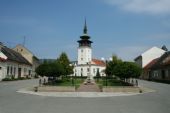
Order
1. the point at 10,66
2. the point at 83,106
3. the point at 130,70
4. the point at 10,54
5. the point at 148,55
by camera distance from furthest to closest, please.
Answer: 1. the point at 148,55
2. the point at 10,54
3. the point at 10,66
4. the point at 130,70
5. the point at 83,106

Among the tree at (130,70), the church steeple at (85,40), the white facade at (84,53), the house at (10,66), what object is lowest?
the tree at (130,70)

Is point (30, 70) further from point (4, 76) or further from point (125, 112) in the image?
point (125, 112)

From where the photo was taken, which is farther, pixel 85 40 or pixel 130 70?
pixel 85 40

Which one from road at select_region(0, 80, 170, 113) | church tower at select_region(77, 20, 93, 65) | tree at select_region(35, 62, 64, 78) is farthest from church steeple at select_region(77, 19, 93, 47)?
road at select_region(0, 80, 170, 113)

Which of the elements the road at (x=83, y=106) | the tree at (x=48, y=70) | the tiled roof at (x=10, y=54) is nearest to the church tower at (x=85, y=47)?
the tiled roof at (x=10, y=54)

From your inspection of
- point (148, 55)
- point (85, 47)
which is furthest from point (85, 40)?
point (148, 55)

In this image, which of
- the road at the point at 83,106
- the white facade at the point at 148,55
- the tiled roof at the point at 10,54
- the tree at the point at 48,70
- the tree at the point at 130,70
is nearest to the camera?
the road at the point at 83,106

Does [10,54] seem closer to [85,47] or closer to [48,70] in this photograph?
[48,70]

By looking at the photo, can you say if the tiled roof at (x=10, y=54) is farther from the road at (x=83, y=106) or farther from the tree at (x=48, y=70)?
the road at (x=83, y=106)

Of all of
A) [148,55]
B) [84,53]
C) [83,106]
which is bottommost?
[83,106]

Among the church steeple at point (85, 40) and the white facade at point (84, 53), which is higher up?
the church steeple at point (85, 40)

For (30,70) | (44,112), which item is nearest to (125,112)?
(44,112)

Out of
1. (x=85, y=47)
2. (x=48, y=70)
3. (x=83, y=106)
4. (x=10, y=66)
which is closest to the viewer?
(x=83, y=106)

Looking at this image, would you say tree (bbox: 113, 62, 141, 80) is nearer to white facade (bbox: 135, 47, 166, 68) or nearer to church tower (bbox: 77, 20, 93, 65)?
white facade (bbox: 135, 47, 166, 68)
